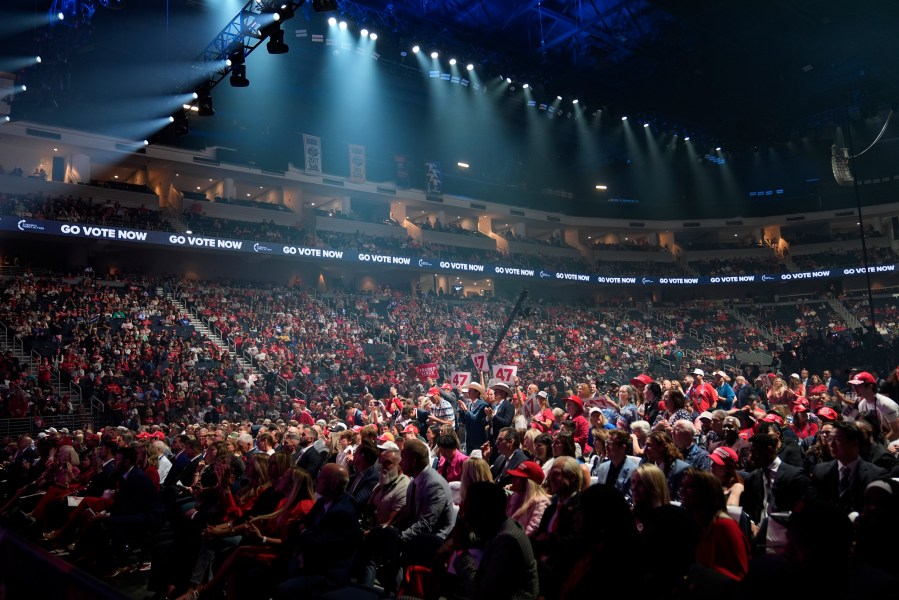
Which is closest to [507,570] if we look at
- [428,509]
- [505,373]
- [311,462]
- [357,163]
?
[428,509]

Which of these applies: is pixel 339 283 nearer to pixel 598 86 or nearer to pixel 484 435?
pixel 598 86

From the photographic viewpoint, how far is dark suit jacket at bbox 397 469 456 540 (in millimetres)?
4691

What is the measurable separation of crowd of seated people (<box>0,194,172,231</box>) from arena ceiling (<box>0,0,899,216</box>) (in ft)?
11.3

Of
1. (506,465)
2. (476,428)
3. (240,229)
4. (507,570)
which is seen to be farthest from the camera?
(240,229)

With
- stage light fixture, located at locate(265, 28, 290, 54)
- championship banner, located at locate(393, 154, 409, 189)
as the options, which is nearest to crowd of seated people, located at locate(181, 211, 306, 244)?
championship banner, located at locate(393, 154, 409, 189)

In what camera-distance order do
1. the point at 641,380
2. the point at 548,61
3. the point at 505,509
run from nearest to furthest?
the point at 505,509 < the point at 641,380 < the point at 548,61

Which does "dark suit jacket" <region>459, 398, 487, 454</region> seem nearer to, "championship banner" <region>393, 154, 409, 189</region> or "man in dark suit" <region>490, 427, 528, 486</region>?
"man in dark suit" <region>490, 427, 528, 486</region>

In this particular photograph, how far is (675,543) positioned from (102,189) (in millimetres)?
28753

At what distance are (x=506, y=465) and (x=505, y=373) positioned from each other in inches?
263

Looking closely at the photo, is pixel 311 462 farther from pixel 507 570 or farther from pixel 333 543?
pixel 507 570

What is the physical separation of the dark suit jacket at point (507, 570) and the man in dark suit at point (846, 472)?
8.58 feet

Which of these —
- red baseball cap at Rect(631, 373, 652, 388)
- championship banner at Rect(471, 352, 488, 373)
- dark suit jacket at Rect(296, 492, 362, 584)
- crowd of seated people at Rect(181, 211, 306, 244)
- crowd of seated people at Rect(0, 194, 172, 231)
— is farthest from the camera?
crowd of seated people at Rect(181, 211, 306, 244)

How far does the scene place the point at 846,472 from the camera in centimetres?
454

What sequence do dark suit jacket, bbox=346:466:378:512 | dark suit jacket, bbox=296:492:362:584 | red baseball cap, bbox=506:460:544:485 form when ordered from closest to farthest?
dark suit jacket, bbox=296:492:362:584, red baseball cap, bbox=506:460:544:485, dark suit jacket, bbox=346:466:378:512
